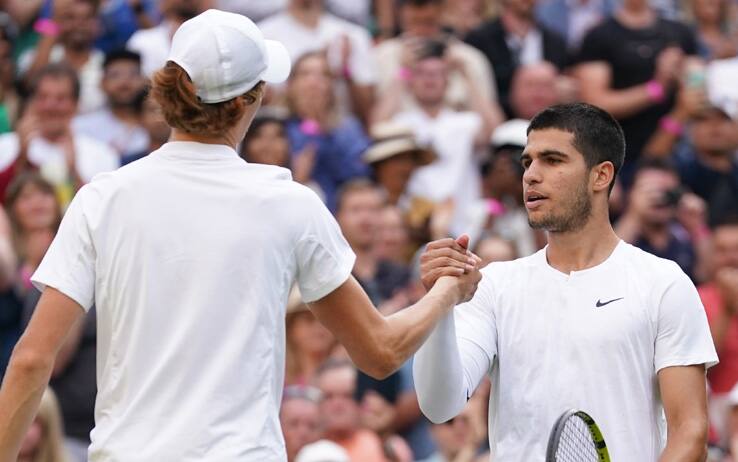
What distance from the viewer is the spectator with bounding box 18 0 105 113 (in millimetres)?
9766

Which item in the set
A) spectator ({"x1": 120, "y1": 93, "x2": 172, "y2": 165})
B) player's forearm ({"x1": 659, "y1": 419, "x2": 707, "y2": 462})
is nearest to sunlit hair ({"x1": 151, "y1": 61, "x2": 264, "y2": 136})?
player's forearm ({"x1": 659, "y1": 419, "x2": 707, "y2": 462})

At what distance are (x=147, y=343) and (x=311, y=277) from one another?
17.7 inches

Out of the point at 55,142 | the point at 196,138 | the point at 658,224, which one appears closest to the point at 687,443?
the point at 196,138

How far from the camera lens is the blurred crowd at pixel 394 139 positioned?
26.6 feet

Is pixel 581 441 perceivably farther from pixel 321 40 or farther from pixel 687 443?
pixel 321 40

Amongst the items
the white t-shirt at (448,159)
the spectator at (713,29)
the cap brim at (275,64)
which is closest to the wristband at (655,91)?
the spectator at (713,29)

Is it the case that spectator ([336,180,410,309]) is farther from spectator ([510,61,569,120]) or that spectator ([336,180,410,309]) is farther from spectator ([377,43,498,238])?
spectator ([510,61,569,120])

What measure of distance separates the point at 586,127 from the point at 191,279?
59.3 inches

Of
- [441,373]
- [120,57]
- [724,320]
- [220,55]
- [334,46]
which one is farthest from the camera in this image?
[334,46]

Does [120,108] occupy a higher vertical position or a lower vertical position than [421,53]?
higher

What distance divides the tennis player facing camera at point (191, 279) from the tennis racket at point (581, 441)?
2.47 ft

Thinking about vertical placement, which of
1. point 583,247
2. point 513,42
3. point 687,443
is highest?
point 583,247

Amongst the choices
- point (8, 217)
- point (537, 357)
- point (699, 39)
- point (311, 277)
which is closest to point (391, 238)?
point (8, 217)

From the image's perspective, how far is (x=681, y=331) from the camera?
4691 mm
